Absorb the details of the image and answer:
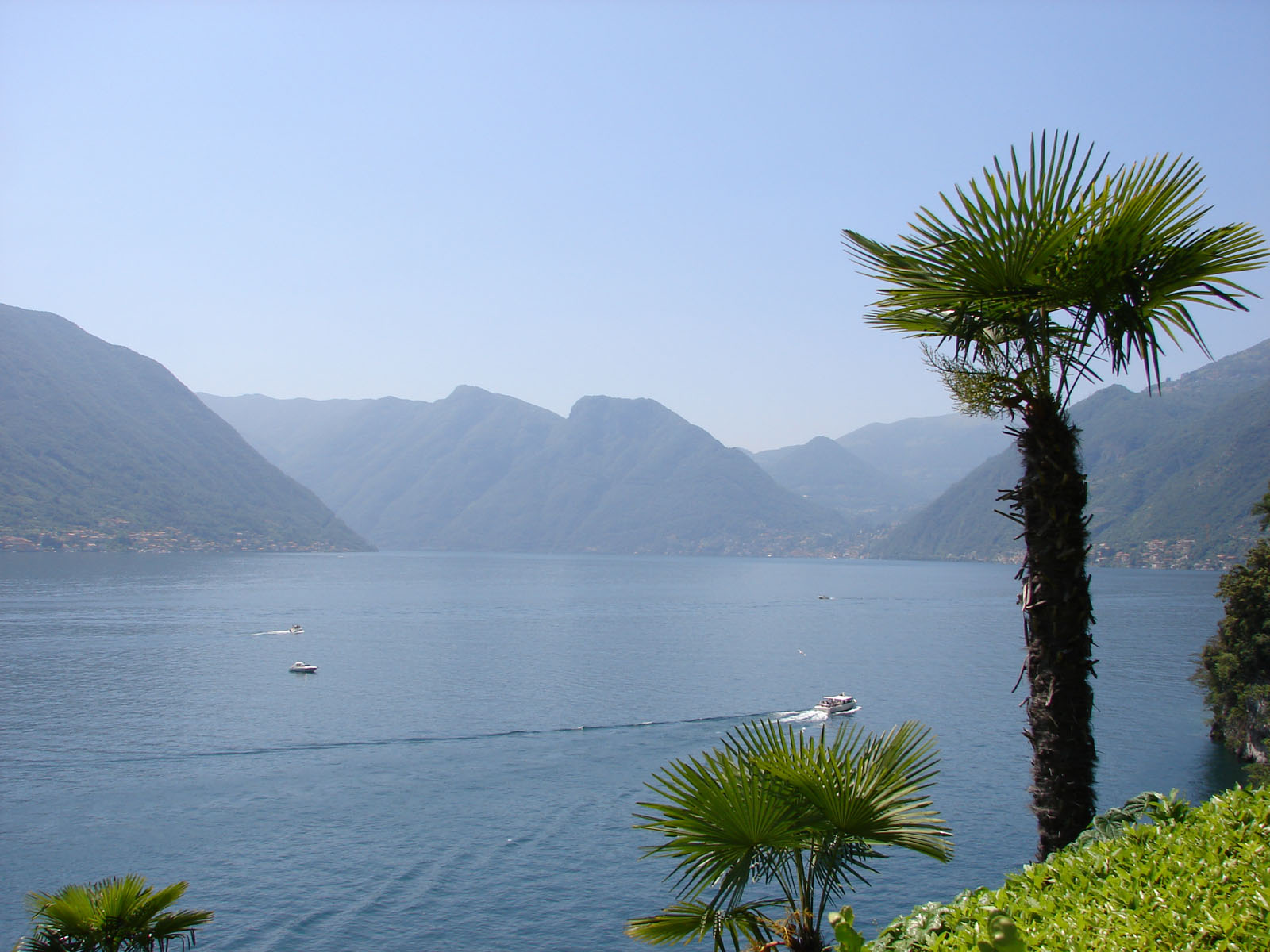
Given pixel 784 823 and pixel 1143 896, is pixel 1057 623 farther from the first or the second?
pixel 784 823

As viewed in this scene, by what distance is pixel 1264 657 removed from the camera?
4078 cm

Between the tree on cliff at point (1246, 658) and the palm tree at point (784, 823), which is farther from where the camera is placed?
the tree on cliff at point (1246, 658)

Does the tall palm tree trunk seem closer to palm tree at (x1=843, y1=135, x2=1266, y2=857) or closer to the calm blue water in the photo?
palm tree at (x1=843, y1=135, x2=1266, y2=857)

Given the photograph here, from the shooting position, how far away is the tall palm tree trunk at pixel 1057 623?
6297 mm

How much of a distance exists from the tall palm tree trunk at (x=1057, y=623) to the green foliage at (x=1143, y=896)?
2.41 feet

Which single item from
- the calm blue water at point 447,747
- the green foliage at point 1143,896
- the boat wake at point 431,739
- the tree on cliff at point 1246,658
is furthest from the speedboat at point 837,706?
the green foliage at point 1143,896

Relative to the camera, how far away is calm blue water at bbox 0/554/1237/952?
25.7 m

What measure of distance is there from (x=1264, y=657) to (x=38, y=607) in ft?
374

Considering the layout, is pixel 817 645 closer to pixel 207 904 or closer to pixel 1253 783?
pixel 1253 783

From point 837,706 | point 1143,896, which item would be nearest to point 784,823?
point 1143,896

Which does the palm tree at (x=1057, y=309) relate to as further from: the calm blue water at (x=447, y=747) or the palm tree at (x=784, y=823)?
the calm blue water at (x=447, y=747)

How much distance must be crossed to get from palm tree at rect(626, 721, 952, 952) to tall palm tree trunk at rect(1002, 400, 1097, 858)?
923 millimetres

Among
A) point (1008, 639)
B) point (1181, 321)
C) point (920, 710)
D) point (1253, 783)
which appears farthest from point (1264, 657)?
point (1008, 639)

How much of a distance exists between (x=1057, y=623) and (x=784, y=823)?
8.14 ft
